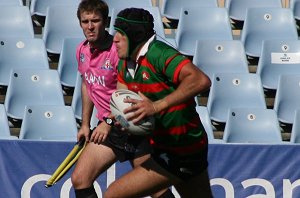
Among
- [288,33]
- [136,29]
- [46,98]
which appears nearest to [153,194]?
[136,29]

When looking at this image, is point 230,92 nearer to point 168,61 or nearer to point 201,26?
point 201,26

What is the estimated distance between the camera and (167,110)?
4.88 m

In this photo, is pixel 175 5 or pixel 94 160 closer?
pixel 94 160

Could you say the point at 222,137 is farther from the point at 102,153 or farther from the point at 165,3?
the point at 102,153

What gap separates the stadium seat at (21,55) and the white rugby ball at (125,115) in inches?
132

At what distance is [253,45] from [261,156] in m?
2.54

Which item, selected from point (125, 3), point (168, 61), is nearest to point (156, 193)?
point (168, 61)

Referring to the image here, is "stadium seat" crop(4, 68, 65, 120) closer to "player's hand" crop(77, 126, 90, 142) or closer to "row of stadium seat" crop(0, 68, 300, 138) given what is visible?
"row of stadium seat" crop(0, 68, 300, 138)

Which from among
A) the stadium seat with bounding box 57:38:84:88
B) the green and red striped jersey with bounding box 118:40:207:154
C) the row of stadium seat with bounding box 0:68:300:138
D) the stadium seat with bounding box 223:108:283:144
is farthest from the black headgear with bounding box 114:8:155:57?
the stadium seat with bounding box 57:38:84:88

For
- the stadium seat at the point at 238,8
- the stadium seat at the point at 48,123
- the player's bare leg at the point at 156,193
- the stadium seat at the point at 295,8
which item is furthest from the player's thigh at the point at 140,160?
the stadium seat at the point at 295,8

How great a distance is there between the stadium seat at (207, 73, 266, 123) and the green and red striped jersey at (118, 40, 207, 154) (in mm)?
3042

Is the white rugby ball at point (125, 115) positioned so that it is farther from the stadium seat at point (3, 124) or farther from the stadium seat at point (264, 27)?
the stadium seat at point (264, 27)

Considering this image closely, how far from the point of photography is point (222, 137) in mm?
8188

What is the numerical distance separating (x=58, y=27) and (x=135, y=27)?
12.9 feet
